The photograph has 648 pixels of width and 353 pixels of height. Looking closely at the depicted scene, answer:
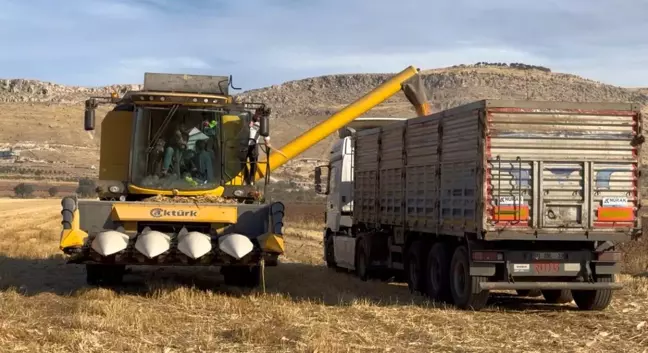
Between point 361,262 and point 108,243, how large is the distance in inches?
307

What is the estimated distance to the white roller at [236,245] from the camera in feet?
43.5

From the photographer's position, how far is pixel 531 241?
45.4ft

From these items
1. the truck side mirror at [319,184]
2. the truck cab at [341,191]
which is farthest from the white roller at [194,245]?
the truck side mirror at [319,184]

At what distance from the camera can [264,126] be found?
47.9 feet

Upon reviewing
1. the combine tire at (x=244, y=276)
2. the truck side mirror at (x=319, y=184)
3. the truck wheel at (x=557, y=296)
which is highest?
the truck side mirror at (x=319, y=184)

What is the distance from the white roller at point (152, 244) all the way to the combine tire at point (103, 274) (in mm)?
2431

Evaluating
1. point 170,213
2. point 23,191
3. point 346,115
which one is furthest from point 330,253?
point 23,191

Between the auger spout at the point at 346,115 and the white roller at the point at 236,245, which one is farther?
the auger spout at the point at 346,115

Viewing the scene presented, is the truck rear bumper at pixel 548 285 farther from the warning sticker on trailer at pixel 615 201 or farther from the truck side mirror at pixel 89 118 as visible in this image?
the truck side mirror at pixel 89 118

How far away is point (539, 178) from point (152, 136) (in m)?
5.93

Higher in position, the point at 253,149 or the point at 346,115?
the point at 346,115

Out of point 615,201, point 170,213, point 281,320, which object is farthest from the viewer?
point 170,213

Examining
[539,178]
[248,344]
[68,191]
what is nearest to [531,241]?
[539,178]

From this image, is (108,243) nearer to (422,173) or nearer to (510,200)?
(422,173)
